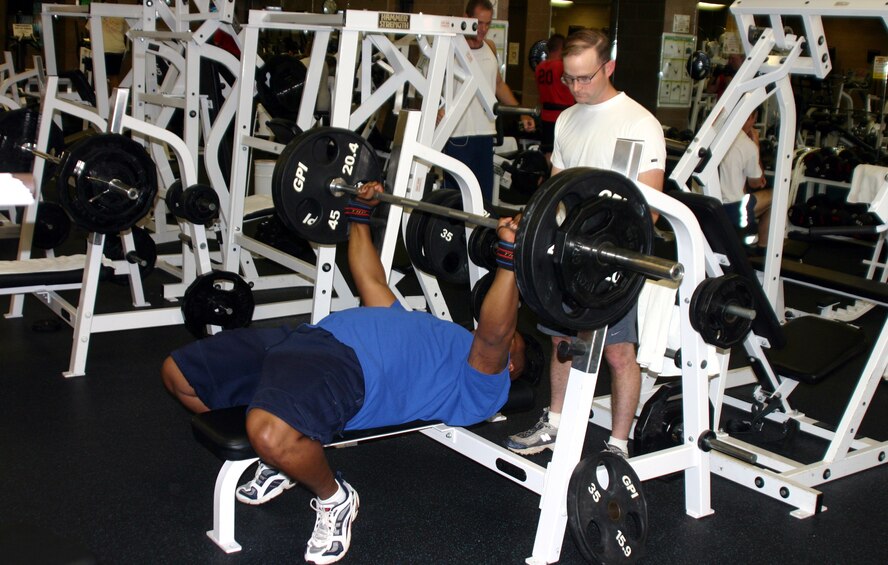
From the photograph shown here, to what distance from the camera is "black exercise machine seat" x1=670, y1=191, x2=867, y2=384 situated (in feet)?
7.16

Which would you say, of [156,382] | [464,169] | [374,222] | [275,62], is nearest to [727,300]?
[464,169]

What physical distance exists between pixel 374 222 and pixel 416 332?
0.77 metres

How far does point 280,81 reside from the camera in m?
4.03

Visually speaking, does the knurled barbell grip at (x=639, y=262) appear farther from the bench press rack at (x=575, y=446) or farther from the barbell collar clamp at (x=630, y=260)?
the bench press rack at (x=575, y=446)

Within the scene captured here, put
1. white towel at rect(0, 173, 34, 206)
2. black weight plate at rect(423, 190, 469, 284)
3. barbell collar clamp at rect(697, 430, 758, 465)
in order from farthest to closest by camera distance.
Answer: black weight plate at rect(423, 190, 469, 284) → barbell collar clamp at rect(697, 430, 758, 465) → white towel at rect(0, 173, 34, 206)

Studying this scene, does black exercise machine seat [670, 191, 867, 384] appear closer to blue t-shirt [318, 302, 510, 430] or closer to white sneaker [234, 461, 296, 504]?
blue t-shirt [318, 302, 510, 430]

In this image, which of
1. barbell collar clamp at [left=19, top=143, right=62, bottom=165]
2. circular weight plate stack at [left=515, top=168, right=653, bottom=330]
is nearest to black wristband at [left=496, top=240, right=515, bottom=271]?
circular weight plate stack at [left=515, top=168, right=653, bottom=330]

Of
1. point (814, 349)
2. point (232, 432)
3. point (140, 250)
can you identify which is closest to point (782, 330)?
point (814, 349)

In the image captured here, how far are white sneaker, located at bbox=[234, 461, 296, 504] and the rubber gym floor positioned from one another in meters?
0.03

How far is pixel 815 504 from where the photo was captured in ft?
7.39

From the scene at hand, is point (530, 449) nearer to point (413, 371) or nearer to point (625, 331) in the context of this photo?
point (625, 331)

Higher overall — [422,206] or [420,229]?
[422,206]

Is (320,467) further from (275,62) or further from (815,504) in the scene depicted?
(275,62)

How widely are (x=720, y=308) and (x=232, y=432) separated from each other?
108 cm
